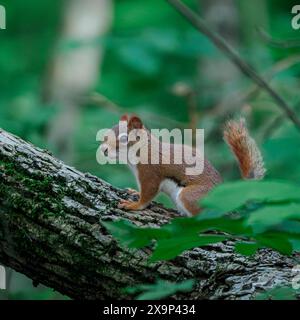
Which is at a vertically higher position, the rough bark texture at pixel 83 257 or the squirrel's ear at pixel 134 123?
the squirrel's ear at pixel 134 123

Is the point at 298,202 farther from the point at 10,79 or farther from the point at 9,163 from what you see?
the point at 10,79

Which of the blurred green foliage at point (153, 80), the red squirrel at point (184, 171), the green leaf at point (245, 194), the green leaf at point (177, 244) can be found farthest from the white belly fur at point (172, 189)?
the green leaf at point (245, 194)

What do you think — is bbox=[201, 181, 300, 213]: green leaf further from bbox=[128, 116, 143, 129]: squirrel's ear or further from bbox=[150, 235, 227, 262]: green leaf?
bbox=[128, 116, 143, 129]: squirrel's ear

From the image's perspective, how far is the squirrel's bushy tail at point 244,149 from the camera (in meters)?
3.00

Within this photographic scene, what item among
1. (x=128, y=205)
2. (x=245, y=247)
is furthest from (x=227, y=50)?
(x=245, y=247)

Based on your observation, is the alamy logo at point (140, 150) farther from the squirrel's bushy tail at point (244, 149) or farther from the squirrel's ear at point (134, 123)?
the squirrel's bushy tail at point (244, 149)

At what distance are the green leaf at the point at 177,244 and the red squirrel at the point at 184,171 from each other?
118cm

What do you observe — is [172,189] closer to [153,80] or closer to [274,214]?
[274,214]

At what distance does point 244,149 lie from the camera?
303 centimetres

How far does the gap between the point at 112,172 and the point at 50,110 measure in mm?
549

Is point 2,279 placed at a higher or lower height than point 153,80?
lower

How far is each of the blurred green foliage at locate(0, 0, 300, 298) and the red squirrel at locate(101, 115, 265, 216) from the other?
0.35ft

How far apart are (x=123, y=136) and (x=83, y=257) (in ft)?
3.11
